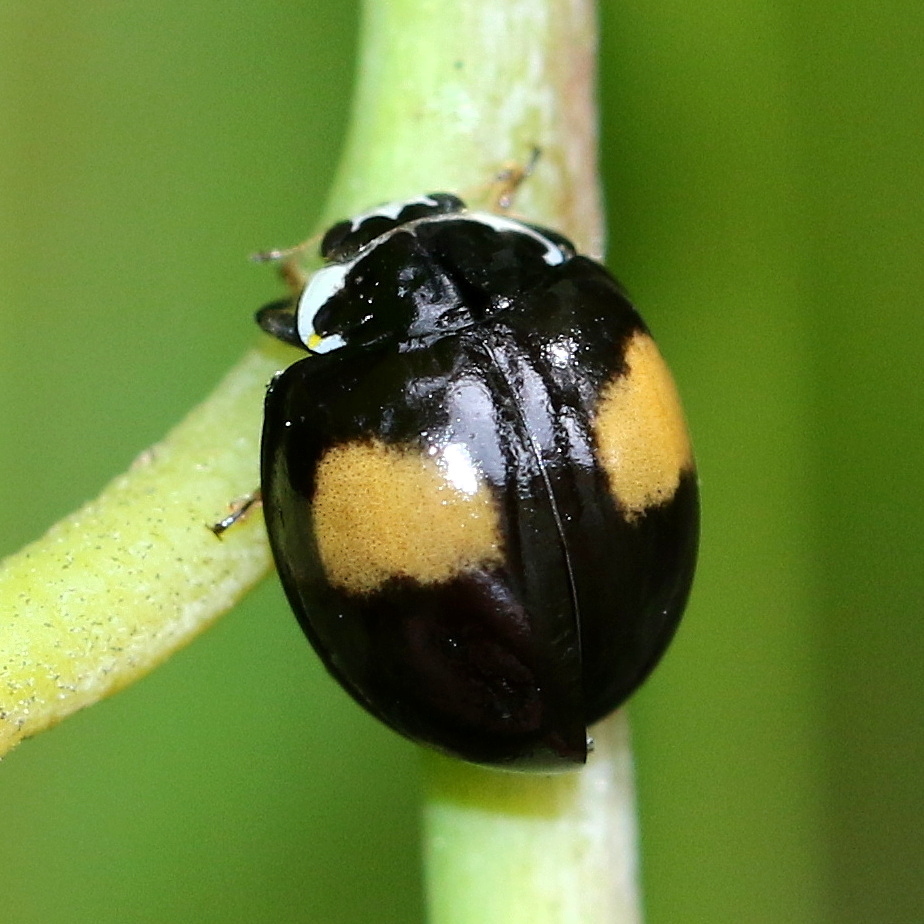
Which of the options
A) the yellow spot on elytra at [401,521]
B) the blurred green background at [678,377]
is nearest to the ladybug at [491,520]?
the yellow spot on elytra at [401,521]

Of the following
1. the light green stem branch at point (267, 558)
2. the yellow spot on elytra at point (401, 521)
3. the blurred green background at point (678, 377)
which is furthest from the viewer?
the blurred green background at point (678, 377)

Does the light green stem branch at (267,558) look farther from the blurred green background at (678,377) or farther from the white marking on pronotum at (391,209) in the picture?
the blurred green background at (678,377)

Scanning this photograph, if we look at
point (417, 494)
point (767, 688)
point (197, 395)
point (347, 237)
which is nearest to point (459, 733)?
point (417, 494)

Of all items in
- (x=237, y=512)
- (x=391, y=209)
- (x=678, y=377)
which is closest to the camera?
(x=237, y=512)

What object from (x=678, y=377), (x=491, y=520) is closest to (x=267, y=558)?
(x=491, y=520)

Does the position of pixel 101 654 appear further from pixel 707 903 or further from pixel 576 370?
pixel 707 903

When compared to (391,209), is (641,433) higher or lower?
lower

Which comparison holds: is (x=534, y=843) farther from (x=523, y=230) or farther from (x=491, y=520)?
(x=523, y=230)
